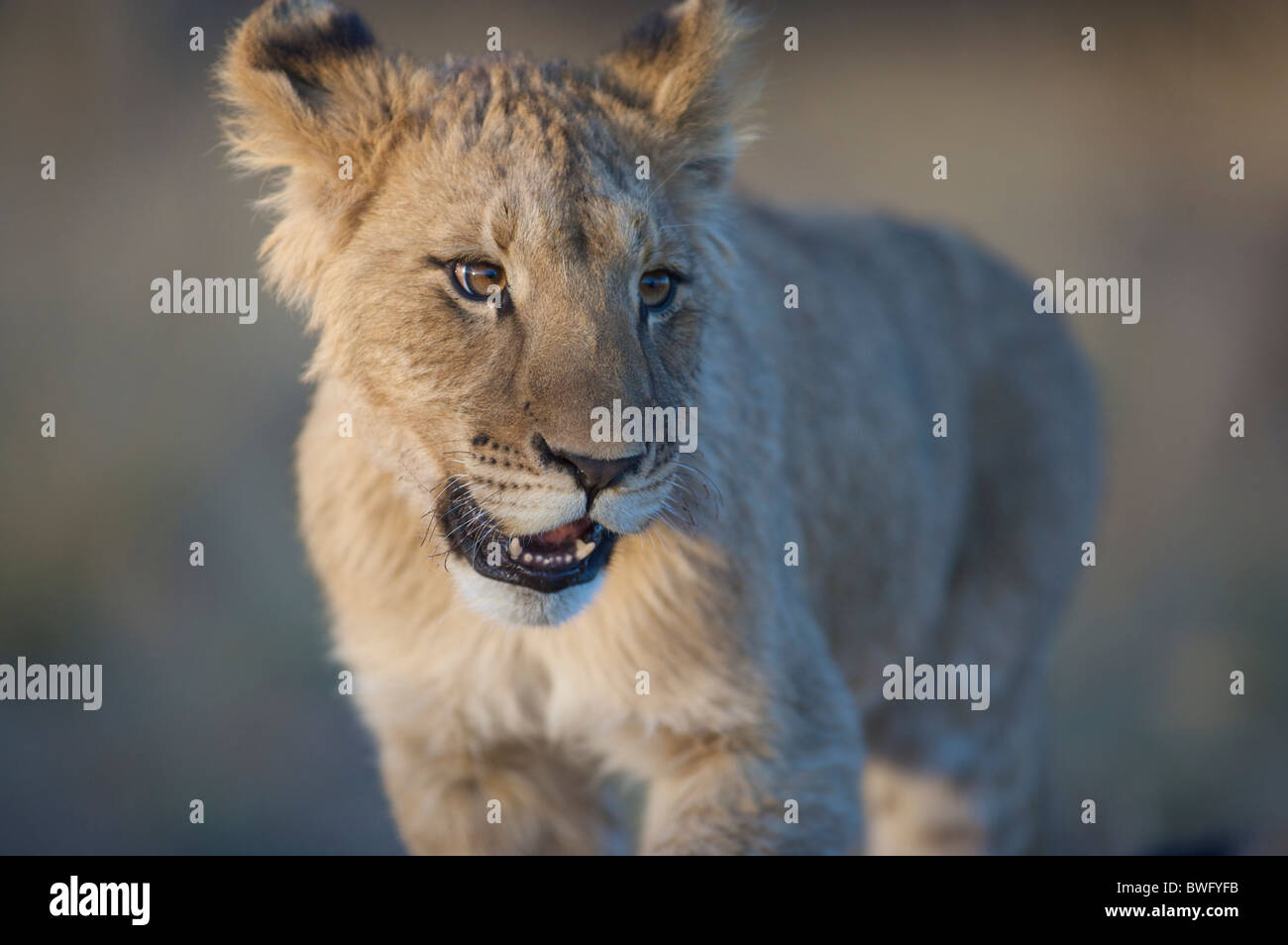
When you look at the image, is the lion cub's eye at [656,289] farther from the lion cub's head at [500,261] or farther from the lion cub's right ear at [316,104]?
the lion cub's right ear at [316,104]

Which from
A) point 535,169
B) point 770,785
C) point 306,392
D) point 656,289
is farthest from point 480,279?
point 306,392

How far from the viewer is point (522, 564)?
2857mm

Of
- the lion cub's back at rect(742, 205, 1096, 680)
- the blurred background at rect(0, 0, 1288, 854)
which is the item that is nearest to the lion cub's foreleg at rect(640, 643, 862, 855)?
the lion cub's back at rect(742, 205, 1096, 680)

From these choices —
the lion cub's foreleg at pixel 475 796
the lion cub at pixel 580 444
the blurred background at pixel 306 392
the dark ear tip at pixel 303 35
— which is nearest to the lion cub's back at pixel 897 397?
the lion cub at pixel 580 444

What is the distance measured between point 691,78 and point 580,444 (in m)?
1.05

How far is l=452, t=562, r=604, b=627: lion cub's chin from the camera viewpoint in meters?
2.87

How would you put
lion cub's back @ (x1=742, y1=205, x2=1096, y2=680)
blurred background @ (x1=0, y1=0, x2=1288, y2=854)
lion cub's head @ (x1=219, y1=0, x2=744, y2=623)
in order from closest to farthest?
lion cub's head @ (x1=219, y1=0, x2=744, y2=623)
lion cub's back @ (x1=742, y1=205, x2=1096, y2=680)
blurred background @ (x1=0, y1=0, x2=1288, y2=854)

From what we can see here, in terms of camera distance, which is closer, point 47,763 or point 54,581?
point 47,763

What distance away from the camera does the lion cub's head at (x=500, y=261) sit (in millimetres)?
2760

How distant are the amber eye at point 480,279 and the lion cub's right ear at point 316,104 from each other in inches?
13.0

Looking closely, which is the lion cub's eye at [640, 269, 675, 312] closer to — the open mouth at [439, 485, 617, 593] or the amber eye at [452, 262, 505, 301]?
the amber eye at [452, 262, 505, 301]

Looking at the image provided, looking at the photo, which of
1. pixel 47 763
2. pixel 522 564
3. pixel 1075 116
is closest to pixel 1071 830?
pixel 522 564
